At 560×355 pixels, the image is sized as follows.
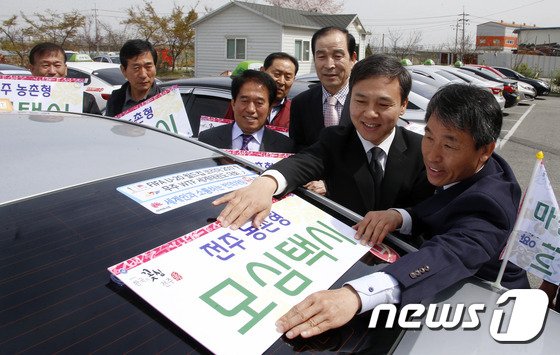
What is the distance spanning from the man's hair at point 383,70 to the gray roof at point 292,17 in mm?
20976

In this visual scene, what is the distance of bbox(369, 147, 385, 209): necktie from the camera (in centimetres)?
196

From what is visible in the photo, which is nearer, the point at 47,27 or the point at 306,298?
the point at 306,298

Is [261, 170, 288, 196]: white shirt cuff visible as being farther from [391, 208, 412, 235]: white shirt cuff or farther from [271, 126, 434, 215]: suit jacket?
[391, 208, 412, 235]: white shirt cuff

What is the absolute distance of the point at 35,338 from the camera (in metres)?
0.90

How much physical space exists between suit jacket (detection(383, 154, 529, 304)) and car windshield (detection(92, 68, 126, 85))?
358 inches

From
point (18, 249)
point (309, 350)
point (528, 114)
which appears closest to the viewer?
point (309, 350)

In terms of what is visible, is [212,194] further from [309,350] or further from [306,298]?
[309,350]

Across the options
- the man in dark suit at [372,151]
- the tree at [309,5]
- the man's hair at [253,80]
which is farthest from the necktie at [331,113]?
the tree at [309,5]

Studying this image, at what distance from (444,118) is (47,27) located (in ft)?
93.7

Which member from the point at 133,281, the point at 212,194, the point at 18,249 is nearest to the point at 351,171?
the point at 212,194

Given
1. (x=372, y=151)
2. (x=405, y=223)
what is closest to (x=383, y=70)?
(x=372, y=151)

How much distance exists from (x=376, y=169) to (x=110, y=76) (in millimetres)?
8979

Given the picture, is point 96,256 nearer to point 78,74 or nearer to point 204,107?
point 204,107

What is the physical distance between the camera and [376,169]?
198 cm
